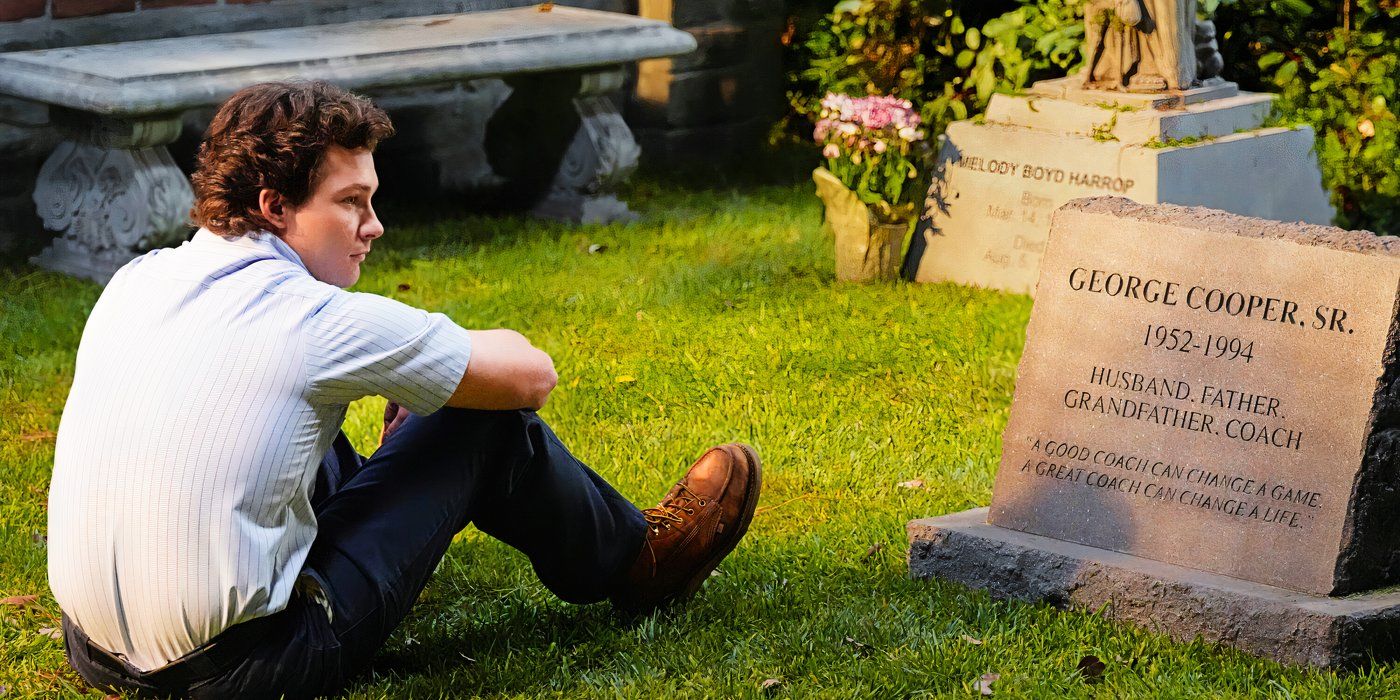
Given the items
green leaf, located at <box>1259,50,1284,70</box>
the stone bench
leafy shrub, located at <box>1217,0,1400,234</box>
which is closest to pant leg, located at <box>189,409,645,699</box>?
the stone bench

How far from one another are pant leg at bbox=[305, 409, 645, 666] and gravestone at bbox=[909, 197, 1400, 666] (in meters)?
0.97

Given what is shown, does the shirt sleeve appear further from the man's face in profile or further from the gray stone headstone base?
the gray stone headstone base

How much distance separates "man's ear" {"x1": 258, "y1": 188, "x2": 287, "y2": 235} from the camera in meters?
2.54

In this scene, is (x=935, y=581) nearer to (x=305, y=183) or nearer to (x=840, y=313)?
(x=305, y=183)

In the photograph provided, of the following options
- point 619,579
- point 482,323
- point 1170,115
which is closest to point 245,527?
point 619,579

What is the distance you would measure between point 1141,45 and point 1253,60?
179cm

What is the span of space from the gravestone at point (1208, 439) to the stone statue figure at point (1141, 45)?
298cm

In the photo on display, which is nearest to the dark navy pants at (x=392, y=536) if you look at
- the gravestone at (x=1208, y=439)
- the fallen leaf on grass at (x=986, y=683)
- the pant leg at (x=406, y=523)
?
the pant leg at (x=406, y=523)

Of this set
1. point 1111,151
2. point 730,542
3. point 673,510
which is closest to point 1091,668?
point 730,542

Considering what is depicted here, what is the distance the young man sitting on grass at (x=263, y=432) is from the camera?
2.48 m

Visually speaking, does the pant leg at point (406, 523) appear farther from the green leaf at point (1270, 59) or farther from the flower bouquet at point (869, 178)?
the green leaf at point (1270, 59)

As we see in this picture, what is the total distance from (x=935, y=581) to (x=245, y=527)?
5.12ft

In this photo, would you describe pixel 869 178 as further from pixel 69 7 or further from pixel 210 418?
pixel 210 418

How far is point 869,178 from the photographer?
20.0 feet
